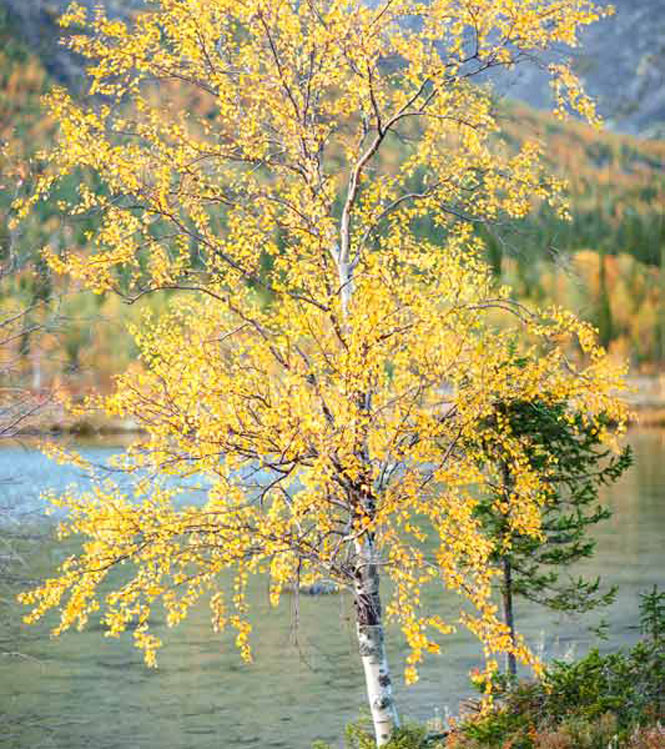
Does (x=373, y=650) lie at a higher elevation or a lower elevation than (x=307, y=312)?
lower

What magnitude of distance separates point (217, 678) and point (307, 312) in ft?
60.2

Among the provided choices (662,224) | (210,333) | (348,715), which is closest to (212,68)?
(210,333)

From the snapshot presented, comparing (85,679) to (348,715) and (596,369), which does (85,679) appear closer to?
(348,715)

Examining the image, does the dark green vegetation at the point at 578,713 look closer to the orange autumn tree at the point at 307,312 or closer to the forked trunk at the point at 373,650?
the forked trunk at the point at 373,650

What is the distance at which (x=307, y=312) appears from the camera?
50.2 feet

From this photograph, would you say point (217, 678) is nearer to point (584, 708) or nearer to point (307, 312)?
A: point (584, 708)

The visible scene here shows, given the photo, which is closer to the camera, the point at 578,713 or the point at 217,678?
the point at 578,713

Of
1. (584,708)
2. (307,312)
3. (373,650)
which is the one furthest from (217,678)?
(307,312)

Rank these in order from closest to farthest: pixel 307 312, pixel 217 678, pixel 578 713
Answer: pixel 307 312, pixel 578 713, pixel 217 678

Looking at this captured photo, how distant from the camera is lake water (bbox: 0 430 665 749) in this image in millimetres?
26344

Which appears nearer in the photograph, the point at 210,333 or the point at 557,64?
the point at 557,64

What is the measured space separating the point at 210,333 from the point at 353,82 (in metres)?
3.56

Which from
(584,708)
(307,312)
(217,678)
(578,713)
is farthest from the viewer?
(217,678)

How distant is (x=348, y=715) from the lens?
27.3 metres
